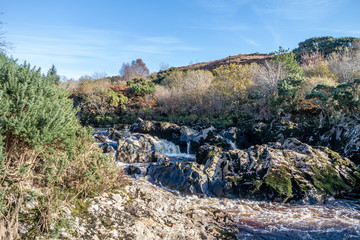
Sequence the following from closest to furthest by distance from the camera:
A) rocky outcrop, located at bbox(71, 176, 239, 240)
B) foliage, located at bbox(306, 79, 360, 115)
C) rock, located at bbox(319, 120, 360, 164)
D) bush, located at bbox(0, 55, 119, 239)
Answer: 1. bush, located at bbox(0, 55, 119, 239)
2. rocky outcrop, located at bbox(71, 176, 239, 240)
3. rock, located at bbox(319, 120, 360, 164)
4. foliage, located at bbox(306, 79, 360, 115)

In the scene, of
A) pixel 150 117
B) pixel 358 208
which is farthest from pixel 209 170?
pixel 150 117

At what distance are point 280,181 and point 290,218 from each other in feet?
5.10

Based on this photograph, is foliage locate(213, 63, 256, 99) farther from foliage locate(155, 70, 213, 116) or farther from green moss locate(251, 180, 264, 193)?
green moss locate(251, 180, 264, 193)

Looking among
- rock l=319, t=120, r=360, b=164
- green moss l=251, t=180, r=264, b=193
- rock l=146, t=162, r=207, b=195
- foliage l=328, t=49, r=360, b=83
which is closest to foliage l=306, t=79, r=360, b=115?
rock l=319, t=120, r=360, b=164

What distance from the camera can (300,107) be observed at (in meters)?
16.3

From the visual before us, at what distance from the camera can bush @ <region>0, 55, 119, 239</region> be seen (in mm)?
2658

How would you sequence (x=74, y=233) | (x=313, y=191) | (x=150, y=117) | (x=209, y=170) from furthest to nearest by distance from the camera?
(x=150, y=117) < (x=209, y=170) < (x=313, y=191) < (x=74, y=233)

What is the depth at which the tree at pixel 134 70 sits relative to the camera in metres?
55.8

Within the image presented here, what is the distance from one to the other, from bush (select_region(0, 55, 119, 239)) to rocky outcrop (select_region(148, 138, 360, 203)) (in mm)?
4191

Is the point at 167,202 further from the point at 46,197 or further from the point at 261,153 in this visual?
the point at 261,153

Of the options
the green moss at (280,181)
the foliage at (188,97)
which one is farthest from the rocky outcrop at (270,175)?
the foliage at (188,97)

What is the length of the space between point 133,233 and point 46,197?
1.27m

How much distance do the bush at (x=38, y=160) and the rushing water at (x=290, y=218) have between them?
3.02 m

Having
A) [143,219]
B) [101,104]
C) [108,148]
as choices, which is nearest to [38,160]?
[143,219]
